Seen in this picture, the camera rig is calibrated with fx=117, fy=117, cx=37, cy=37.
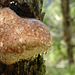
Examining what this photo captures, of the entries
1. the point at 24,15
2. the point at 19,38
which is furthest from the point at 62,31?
the point at 19,38

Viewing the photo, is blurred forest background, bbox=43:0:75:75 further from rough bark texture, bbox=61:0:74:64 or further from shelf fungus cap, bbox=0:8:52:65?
shelf fungus cap, bbox=0:8:52:65

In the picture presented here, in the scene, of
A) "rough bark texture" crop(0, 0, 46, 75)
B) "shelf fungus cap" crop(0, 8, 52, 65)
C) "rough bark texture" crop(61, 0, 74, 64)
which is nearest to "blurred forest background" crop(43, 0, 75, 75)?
"rough bark texture" crop(61, 0, 74, 64)

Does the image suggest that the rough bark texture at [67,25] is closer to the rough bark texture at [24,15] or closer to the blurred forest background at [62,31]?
the blurred forest background at [62,31]

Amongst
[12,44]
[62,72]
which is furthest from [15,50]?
[62,72]

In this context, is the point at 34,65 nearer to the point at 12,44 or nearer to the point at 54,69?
the point at 12,44

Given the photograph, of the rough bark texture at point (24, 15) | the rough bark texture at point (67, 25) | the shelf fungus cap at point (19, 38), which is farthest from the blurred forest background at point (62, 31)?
the shelf fungus cap at point (19, 38)
